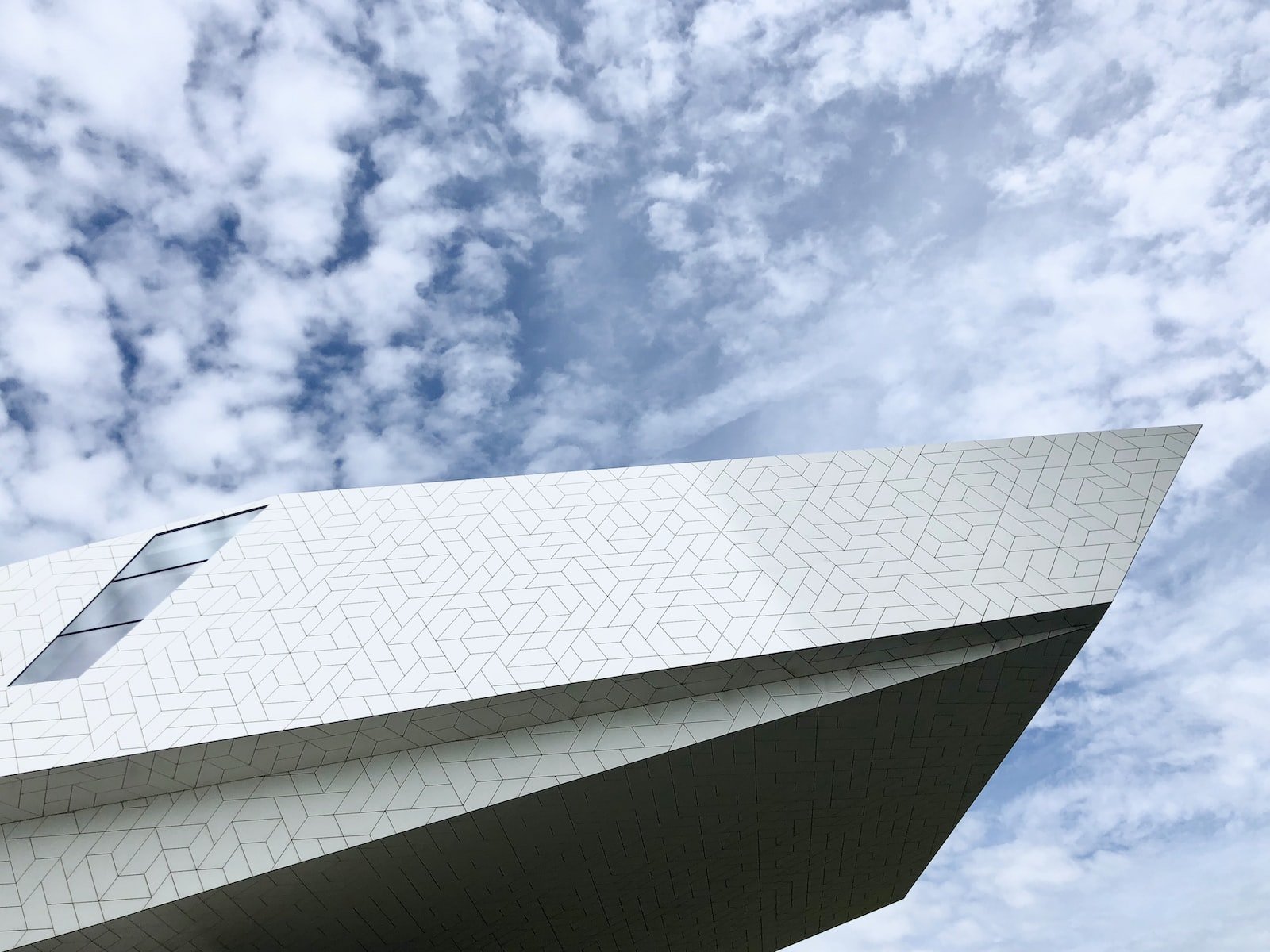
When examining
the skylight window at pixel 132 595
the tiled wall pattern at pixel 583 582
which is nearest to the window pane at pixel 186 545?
the skylight window at pixel 132 595

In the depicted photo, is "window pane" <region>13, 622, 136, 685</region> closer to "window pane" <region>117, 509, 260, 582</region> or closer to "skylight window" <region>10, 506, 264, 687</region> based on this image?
"skylight window" <region>10, 506, 264, 687</region>

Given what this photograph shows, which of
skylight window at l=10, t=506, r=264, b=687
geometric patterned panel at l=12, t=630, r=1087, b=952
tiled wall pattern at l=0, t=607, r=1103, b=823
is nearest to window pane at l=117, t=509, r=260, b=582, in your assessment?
skylight window at l=10, t=506, r=264, b=687

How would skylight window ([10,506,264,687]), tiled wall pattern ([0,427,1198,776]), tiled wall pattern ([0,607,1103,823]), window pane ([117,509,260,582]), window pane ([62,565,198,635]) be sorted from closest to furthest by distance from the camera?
1. tiled wall pattern ([0,607,1103,823])
2. tiled wall pattern ([0,427,1198,776])
3. skylight window ([10,506,264,687])
4. window pane ([62,565,198,635])
5. window pane ([117,509,260,582])

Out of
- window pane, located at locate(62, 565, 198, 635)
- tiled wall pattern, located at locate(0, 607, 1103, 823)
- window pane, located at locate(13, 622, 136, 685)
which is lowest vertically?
tiled wall pattern, located at locate(0, 607, 1103, 823)

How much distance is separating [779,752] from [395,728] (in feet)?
16.7

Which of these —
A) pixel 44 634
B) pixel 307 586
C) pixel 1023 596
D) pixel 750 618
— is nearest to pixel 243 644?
pixel 307 586

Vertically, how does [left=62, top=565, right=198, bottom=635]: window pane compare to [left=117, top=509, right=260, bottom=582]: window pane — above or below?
below

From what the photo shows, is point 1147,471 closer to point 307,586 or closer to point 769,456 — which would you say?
point 769,456

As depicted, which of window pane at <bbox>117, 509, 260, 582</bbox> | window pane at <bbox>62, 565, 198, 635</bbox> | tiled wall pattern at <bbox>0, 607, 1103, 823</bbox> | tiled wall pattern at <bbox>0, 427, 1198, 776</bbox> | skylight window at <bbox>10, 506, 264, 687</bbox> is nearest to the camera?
tiled wall pattern at <bbox>0, 607, 1103, 823</bbox>

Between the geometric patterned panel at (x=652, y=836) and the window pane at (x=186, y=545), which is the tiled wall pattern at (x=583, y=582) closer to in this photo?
the window pane at (x=186, y=545)

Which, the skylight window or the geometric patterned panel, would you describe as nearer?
the geometric patterned panel

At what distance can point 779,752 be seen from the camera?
40.6ft

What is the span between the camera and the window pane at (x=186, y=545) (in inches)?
574

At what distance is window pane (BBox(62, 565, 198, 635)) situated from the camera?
13.7 metres
